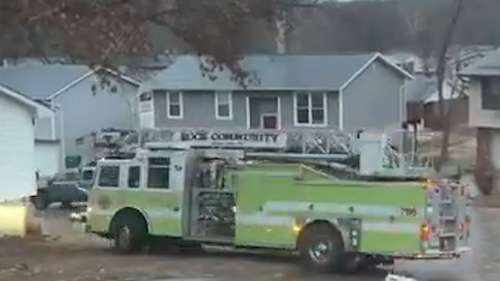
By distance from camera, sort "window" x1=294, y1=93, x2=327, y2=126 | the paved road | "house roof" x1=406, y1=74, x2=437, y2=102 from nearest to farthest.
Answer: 1. the paved road
2. "window" x1=294, y1=93, x2=327, y2=126
3. "house roof" x1=406, y1=74, x2=437, y2=102

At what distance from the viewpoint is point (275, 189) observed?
22766mm

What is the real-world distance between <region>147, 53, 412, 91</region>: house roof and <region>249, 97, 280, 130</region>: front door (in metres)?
0.84

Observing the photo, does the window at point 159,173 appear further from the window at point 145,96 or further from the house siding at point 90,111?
the window at point 145,96

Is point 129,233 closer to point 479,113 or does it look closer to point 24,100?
point 24,100

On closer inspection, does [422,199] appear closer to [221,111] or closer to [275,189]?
[275,189]

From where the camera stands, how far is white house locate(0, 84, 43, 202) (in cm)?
4022

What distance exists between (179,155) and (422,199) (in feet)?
19.9

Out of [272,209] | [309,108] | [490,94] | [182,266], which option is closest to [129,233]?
[182,266]

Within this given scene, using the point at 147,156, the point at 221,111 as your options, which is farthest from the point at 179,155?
the point at 221,111

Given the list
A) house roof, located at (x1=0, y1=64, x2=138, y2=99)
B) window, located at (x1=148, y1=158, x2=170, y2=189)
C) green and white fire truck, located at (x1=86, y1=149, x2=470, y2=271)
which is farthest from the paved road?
house roof, located at (x1=0, y1=64, x2=138, y2=99)

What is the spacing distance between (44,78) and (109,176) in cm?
3622

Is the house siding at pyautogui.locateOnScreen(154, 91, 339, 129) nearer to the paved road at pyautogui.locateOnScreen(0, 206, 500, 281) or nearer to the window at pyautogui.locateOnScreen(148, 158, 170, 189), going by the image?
the paved road at pyautogui.locateOnScreen(0, 206, 500, 281)

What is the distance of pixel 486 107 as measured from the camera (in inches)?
2048

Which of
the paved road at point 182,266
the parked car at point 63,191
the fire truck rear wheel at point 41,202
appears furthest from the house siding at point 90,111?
the paved road at point 182,266
